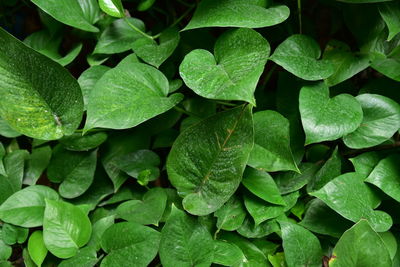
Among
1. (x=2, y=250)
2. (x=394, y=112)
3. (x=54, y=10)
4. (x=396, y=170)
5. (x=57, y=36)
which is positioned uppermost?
(x=54, y=10)

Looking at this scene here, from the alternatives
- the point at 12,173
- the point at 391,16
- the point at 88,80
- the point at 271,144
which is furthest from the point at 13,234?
the point at 391,16

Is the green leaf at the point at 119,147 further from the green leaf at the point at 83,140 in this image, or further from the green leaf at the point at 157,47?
the green leaf at the point at 157,47

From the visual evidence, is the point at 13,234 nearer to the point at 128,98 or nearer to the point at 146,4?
the point at 128,98

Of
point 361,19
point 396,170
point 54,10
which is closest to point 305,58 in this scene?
point 361,19

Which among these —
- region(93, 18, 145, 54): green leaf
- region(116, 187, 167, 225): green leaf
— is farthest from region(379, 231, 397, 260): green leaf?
region(93, 18, 145, 54): green leaf

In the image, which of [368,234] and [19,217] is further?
[19,217]

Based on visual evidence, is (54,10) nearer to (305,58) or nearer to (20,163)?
(20,163)

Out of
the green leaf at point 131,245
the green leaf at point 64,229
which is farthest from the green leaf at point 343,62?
the green leaf at point 64,229
